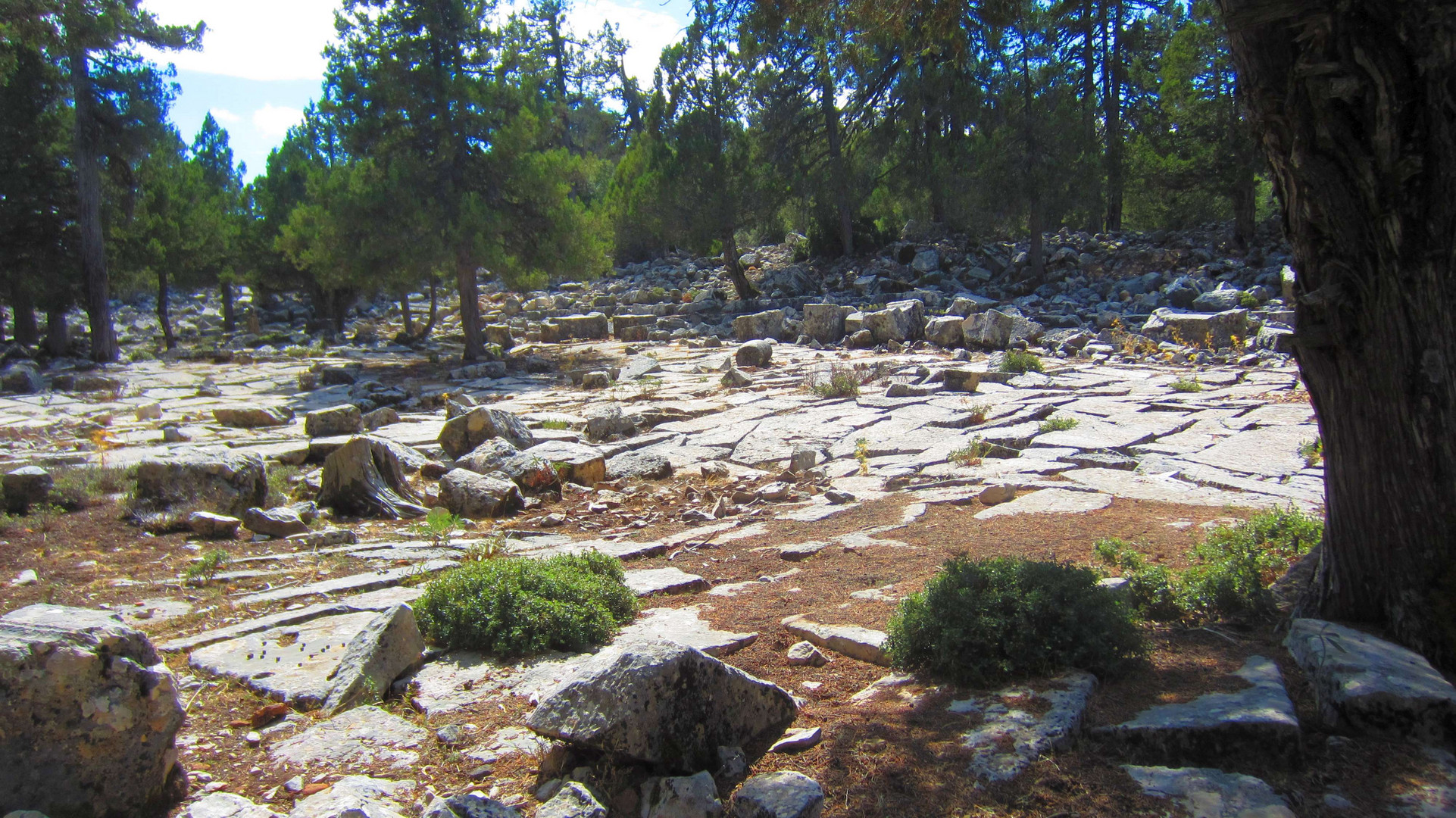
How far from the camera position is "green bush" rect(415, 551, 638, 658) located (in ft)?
14.1

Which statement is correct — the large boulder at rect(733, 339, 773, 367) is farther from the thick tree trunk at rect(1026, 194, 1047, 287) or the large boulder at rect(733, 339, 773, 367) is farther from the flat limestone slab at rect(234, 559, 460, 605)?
the flat limestone slab at rect(234, 559, 460, 605)

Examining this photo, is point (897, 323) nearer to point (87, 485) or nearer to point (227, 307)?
point (87, 485)

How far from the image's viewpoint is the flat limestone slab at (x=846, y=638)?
4148 mm

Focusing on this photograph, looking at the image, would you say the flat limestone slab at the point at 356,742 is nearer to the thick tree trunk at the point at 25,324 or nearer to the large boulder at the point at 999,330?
the large boulder at the point at 999,330

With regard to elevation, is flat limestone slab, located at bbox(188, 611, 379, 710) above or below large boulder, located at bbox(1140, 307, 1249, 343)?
below

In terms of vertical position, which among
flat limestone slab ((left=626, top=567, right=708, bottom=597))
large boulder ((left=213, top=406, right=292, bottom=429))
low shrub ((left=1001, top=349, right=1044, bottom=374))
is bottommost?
flat limestone slab ((left=626, top=567, right=708, bottom=597))

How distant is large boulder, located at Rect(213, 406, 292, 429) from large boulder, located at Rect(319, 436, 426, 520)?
212 inches

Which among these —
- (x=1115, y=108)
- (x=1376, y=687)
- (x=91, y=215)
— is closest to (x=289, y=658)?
(x=1376, y=687)

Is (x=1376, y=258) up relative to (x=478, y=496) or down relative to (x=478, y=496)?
up

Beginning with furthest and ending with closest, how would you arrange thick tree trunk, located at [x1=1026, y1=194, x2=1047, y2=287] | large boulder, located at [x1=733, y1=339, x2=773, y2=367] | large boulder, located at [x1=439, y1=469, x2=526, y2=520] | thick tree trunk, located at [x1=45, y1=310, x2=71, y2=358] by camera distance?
Result: thick tree trunk, located at [x1=1026, y1=194, x2=1047, y2=287], thick tree trunk, located at [x1=45, y1=310, x2=71, y2=358], large boulder, located at [x1=733, y1=339, x2=773, y2=367], large boulder, located at [x1=439, y1=469, x2=526, y2=520]

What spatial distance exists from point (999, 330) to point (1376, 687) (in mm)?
13926

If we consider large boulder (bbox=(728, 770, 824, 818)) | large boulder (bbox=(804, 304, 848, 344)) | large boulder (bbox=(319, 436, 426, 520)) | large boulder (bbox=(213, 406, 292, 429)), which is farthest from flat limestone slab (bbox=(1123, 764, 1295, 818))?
large boulder (bbox=(804, 304, 848, 344))

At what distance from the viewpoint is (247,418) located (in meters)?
12.6

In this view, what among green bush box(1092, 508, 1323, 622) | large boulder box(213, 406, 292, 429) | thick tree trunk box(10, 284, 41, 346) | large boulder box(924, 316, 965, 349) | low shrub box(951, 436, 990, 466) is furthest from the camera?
thick tree trunk box(10, 284, 41, 346)
